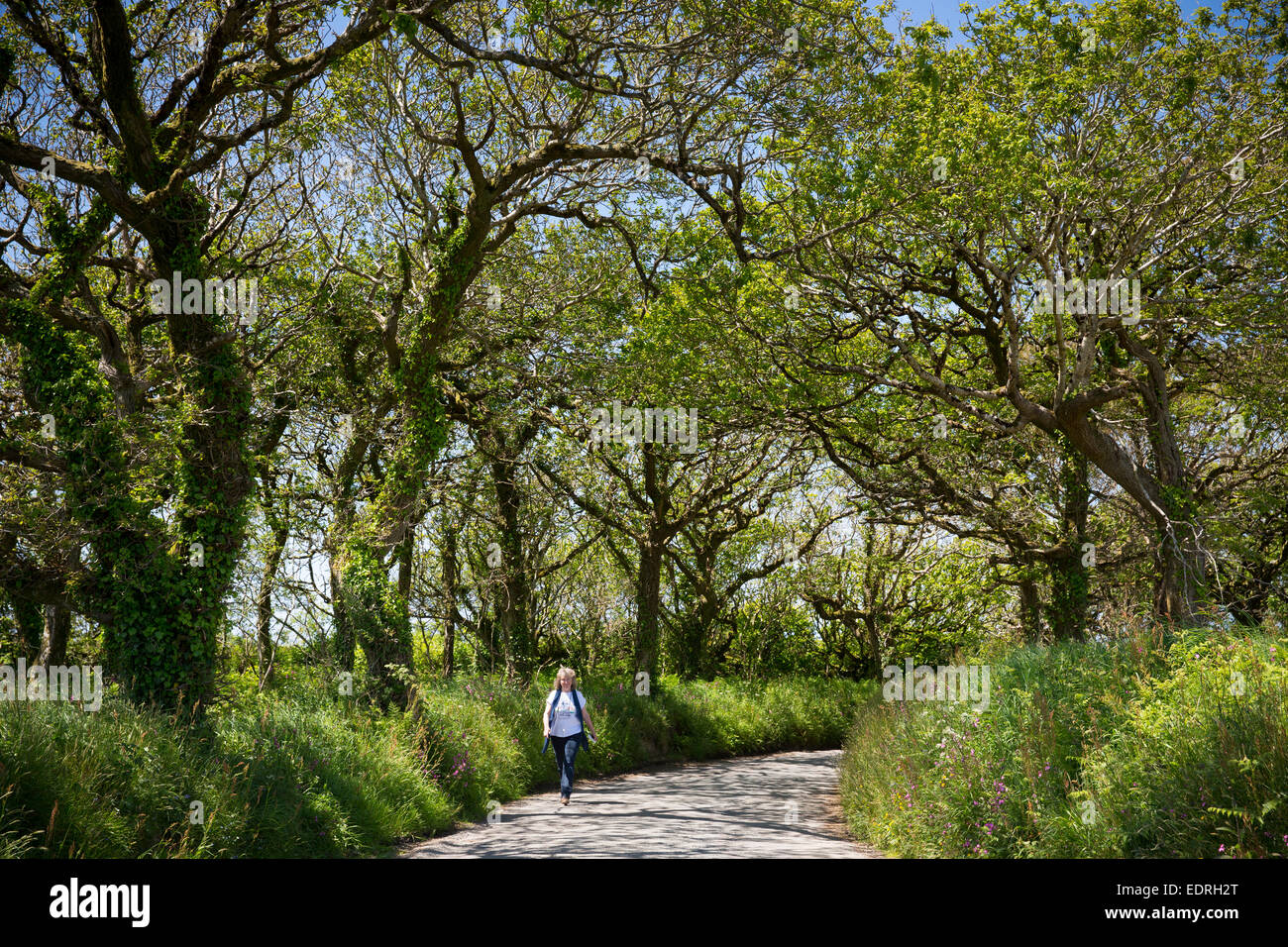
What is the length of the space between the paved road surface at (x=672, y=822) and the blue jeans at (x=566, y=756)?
0.31m

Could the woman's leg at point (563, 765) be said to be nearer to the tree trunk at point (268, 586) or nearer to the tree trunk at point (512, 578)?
the tree trunk at point (268, 586)

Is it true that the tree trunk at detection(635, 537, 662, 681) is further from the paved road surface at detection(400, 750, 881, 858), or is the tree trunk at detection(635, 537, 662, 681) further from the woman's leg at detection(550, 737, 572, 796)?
the woman's leg at detection(550, 737, 572, 796)

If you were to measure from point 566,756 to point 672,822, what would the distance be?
8.37ft

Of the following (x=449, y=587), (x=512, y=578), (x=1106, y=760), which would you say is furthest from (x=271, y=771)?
(x=449, y=587)

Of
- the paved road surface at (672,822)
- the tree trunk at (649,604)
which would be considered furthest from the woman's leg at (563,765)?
the tree trunk at (649,604)

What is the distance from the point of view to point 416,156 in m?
15.8

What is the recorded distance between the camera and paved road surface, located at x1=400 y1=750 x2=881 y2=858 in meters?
9.09

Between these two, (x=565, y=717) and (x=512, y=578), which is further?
(x=512, y=578)

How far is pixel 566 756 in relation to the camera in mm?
13008

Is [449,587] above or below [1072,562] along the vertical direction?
below

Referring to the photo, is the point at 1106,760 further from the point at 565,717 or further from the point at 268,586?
the point at 268,586

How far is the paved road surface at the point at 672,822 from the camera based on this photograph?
9.09 m

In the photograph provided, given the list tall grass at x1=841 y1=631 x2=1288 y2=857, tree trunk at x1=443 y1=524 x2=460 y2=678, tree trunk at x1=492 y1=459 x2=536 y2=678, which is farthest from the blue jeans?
tree trunk at x1=443 y1=524 x2=460 y2=678
